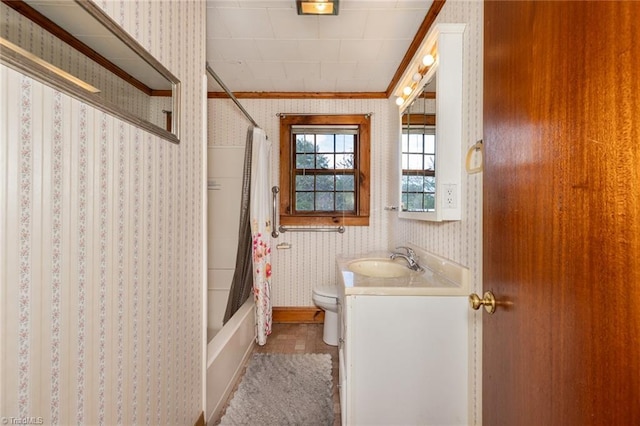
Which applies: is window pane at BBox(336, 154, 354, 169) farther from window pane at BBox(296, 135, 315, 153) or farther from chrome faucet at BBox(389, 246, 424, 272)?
chrome faucet at BBox(389, 246, 424, 272)

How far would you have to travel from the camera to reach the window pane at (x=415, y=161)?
1.88m

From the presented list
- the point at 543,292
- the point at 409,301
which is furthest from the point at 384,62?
the point at 543,292

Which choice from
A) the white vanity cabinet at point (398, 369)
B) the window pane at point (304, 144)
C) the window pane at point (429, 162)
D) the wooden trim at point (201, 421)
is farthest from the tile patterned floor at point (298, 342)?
the window pane at point (304, 144)

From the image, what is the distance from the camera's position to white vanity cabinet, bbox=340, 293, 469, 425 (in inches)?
53.8

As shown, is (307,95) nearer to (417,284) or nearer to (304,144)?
(304,144)

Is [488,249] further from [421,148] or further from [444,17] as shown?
[444,17]

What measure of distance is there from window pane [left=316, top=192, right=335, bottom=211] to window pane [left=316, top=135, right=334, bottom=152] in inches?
17.5

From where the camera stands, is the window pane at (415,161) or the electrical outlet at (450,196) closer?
the electrical outlet at (450,196)

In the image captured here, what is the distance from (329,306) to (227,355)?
0.79 meters

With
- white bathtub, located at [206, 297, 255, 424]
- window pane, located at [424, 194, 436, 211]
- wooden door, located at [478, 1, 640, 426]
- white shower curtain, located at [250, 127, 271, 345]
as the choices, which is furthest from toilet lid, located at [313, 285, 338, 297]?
wooden door, located at [478, 1, 640, 426]

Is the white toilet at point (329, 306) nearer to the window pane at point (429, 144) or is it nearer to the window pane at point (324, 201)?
the window pane at point (324, 201)

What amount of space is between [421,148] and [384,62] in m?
0.89

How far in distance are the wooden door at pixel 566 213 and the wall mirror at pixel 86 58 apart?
105 cm

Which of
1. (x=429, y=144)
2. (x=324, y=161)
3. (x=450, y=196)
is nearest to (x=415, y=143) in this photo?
(x=429, y=144)
